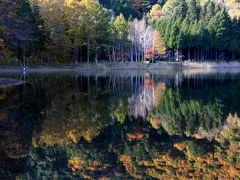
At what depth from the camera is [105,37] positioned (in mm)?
54500

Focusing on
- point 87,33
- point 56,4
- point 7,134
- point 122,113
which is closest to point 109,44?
point 87,33

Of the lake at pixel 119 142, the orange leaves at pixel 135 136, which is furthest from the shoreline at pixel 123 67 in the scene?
the orange leaves at pixel 135 136

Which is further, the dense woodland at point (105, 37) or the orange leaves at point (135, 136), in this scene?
the dense woodland at point (105, 37)

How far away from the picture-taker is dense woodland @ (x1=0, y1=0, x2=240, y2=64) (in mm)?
47031

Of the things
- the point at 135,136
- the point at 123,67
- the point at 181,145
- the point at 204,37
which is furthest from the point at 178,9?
the point at 181,145

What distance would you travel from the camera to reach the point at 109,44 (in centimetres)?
5750

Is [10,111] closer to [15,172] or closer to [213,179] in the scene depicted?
[15,172]

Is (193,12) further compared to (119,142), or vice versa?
(193,12)

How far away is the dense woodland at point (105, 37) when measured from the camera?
47031 mm

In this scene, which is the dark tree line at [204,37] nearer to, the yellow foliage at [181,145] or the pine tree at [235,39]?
the pine tree at [235,39]

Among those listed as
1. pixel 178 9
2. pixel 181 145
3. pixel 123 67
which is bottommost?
pixel 181 145

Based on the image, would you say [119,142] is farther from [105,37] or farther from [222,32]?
[222,32]

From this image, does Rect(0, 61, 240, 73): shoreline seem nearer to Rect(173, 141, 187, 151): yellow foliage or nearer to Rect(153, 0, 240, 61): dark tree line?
Rect(153, 0, 240, 61): dark tree line

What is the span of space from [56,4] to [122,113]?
44897mm
